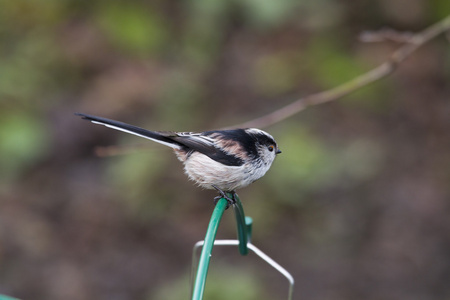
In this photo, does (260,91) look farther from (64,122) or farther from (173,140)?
(173,140)

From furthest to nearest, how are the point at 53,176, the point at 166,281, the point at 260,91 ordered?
the point at 260,91, the point at 53,176, the point at 166,281

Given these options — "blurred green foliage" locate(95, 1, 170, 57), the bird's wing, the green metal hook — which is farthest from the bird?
"blurred green foliage" locate(95, 1, 170, 57)

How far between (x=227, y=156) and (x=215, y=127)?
3.39 metres

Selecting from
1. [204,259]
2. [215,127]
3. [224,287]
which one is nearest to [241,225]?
[204,259]

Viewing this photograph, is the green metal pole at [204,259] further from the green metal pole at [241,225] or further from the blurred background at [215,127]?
the blurred background at [215,127]

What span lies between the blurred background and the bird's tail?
Result: 6.56ft

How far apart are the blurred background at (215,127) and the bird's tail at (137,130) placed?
6.56ft

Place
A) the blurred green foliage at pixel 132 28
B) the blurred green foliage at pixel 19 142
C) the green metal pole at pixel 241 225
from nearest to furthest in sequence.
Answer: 1. the green metal pole at pixel 241 225
2. the blurred green foliage at pixel 19 142
3. the blurred green foliage at pixel 132 28

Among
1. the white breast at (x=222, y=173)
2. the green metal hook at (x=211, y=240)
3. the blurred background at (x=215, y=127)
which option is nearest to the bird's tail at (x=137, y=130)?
the white breast at (x=222, y=173)

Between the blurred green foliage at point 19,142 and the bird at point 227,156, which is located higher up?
the blurred green foliage at point 19,142

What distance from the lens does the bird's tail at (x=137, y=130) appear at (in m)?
2.50

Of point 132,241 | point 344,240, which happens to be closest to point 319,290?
point 344,240

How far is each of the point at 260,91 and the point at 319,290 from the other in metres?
2.49

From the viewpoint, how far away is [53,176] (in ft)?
20.4
